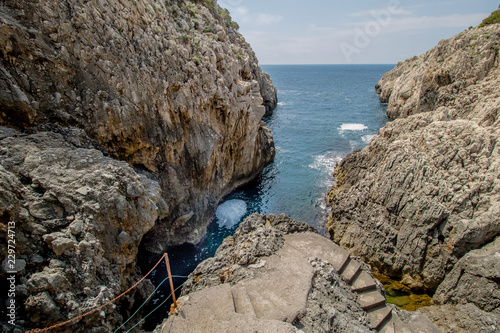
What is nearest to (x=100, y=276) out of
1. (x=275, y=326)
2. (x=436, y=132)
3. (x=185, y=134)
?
(x=275, y=326)

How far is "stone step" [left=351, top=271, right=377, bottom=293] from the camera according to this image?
37.5 feet

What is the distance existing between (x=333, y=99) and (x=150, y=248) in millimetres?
74605

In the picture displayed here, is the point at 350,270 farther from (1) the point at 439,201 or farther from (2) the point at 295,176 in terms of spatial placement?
(2) the point at 295,176

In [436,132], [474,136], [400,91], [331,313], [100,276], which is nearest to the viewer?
[331,313]

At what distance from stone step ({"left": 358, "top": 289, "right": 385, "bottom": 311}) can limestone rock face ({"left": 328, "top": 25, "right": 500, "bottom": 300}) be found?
19.4 feet

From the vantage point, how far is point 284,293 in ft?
32.3

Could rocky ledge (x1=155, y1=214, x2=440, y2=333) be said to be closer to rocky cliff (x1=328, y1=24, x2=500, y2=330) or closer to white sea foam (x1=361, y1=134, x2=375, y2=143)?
rocky cliff (x1=328, y1=24, x2=500, y2=330)

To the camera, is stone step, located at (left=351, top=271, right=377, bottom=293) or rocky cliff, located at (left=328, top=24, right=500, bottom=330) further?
rocky cliff, located at (left=328, top=24, right=500, bottom=330)

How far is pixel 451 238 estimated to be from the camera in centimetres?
1525

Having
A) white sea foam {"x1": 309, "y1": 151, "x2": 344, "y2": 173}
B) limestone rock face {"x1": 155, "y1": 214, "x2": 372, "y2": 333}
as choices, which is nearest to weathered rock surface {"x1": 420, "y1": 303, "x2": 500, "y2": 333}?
limestone rock face {"x1": 155, "y1": 214, "x2": 372, "y2": 333}

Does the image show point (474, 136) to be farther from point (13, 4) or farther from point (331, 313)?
point (13, 4)

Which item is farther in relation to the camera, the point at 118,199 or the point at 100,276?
the point at 118,199

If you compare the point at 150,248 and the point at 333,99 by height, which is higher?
the point at 333,99

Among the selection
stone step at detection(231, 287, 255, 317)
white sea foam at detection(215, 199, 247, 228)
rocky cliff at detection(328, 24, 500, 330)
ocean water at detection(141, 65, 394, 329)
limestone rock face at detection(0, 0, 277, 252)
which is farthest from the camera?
white sea foam at detection(215, 199, 247, 228)
